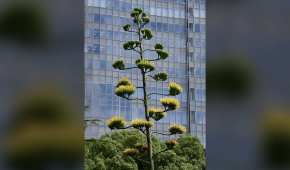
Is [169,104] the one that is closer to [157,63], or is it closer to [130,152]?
[130,152]

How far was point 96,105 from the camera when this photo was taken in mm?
27453

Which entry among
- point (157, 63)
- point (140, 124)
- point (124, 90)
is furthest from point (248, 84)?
point (157, 63)

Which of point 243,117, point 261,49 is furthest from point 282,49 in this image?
point 243,117

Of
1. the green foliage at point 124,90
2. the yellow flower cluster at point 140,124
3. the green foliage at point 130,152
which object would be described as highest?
the green foliage at point 124,90

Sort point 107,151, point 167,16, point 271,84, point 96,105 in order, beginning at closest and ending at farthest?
point 271,84
point 107,151
point 96,105
point 167,16

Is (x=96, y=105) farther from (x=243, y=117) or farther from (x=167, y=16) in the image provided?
(x=243, y=117)

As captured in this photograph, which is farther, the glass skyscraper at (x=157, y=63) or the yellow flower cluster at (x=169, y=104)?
the glass skyscraper at (x=157, y=63)

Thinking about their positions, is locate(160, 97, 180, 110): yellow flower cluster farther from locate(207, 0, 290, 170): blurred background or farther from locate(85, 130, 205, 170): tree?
locate(207, 0, 290, 170): blurred background

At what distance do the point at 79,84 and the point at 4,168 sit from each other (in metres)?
0.33

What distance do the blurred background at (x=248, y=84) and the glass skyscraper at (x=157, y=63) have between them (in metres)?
24.1

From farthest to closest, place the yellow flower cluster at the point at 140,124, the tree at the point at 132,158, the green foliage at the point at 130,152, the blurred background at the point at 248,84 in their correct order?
the tree at the point at 132,158 < the yellow flower cluster at the point at 140,124 < the green foliage at the point at 130,152 < the blurred background at the point at 248,84

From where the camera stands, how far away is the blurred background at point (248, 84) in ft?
7.04

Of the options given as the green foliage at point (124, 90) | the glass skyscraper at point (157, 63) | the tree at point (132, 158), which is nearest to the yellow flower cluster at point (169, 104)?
the green foliage at point (124, 90)

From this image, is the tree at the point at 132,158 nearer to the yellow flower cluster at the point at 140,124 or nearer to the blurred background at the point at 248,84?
the yellow flower cluster at the point at 140,124
